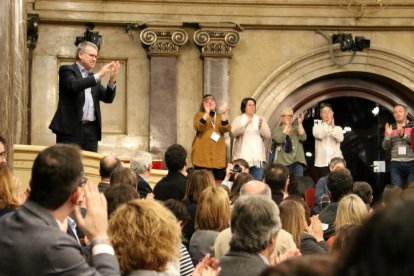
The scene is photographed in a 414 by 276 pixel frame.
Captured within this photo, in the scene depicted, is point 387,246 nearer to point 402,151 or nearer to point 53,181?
point 53,181

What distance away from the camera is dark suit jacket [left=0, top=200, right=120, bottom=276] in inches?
131

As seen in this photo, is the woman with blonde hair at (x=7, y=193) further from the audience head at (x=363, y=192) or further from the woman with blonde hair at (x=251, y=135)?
the woman with blonde hair at (x=251, y=135)

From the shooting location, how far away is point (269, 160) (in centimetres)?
1541

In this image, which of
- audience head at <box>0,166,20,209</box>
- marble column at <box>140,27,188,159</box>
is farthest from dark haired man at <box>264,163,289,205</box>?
marble column at <box>140,27,188,159</box>

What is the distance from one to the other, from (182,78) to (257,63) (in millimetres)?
1203

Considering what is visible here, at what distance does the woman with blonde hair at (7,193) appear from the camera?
5227mm

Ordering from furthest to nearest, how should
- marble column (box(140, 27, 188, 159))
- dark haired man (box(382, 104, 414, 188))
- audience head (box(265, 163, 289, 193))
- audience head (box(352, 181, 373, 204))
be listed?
marble column (box(140, 27, 188, 159))
dark haired man (box(382, 104, 414, 188))
audience head (box(352, 181, 373, 204))
audience head (box(265, 163, 289, 193))

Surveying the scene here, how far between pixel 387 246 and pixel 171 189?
22.2 feet

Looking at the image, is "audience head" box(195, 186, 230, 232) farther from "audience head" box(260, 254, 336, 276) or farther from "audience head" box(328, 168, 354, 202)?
"audience head" box(260, 254, 336, 276)

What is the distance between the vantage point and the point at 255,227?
14.6 ft

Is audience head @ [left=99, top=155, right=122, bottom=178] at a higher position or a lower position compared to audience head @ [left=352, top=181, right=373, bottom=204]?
higher

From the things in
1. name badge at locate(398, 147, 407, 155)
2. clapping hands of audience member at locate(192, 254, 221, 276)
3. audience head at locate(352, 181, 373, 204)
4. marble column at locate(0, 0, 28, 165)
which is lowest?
audience head at locate(352, 181, 373, 204)

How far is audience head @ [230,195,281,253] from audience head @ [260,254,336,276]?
2427mm

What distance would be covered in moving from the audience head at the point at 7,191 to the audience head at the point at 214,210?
4.49 feet
